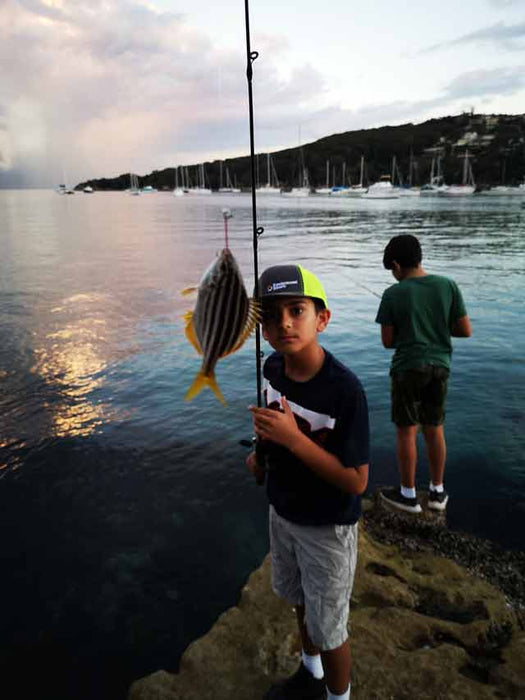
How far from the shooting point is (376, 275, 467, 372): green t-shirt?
4.37m

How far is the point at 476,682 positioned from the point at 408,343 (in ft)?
8.58

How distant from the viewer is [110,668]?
3.62 metres

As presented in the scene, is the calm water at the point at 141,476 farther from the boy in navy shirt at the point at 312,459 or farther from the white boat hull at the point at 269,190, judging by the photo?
the white boat hull at the point at 269,190

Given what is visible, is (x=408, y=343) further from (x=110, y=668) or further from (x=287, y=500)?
(x=110, y=668)

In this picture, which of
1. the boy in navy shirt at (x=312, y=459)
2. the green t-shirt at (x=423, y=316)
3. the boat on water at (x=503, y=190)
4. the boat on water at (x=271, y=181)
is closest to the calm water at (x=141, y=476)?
the boy in navy shirt at (x=312, y=459)

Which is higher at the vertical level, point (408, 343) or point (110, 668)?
point (408, 343)

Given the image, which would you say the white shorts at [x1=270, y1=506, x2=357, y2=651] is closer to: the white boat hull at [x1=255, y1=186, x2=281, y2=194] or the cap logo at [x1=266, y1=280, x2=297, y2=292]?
the cap logo at [x1=266, y1=280, x2=297, y2=292]

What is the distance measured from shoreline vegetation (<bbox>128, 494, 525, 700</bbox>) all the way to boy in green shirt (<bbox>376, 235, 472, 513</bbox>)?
1.04 m

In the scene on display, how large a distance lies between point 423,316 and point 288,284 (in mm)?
2466

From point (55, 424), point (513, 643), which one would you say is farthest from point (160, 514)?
point (513, 643)

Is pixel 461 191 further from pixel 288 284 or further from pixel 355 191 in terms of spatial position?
pixel 288 284

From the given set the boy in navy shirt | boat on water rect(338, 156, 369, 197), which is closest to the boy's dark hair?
the boy in navy shirt

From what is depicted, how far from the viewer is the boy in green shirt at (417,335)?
4371 millimetres

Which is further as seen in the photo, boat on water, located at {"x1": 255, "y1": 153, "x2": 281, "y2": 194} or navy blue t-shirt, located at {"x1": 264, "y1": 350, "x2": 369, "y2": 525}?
boat on water, located at {"x1": 255, "y1": 153, "x2": 281, "y2": 194}
